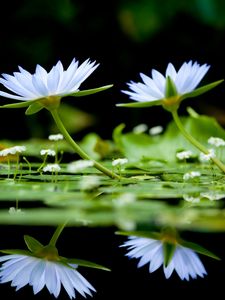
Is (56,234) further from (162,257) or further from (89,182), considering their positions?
(89,182)

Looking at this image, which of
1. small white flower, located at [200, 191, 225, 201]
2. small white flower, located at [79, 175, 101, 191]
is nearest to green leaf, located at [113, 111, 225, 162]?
small white flower, located at [79, 175, 101, 191]

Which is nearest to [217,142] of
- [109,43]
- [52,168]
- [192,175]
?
[192,175]

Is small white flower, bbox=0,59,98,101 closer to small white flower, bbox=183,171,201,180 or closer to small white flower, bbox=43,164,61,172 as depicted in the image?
small white flower, bbox=43,164,61,172

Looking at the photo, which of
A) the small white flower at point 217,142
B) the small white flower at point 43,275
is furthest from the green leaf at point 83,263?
the small white flower at point 217,142

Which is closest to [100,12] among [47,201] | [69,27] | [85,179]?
[69,27]

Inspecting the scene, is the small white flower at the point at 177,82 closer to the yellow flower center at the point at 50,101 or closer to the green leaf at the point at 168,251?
the yellow flower center at the point at 50,101

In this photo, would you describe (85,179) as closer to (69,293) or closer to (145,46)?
(69,293)

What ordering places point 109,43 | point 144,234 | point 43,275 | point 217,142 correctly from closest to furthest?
point 43,275 < point 144,234 < point 217,142 < point 109,43
